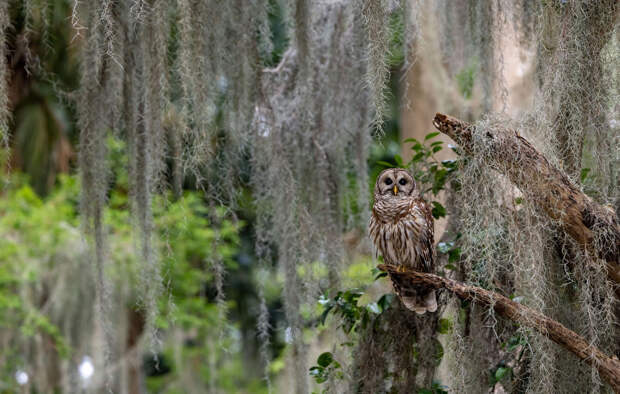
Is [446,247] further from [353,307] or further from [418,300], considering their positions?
[353,307]

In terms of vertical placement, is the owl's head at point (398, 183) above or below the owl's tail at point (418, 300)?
above

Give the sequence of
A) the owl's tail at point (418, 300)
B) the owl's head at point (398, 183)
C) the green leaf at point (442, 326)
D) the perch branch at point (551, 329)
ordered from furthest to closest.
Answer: the owl's head at point (398, 183) → the green leaf at point (442, 326) → the owl's tail at point (418, 300) → the perch branch at point (551, 329)

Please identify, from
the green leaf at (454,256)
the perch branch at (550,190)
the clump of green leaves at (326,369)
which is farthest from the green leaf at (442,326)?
the perch branch at (550,190)

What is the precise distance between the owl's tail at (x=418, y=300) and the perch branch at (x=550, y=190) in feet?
1.95

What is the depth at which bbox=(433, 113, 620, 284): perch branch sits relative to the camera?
2410 mm

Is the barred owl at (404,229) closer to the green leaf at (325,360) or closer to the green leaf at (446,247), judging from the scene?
the green leaf at (446,247)

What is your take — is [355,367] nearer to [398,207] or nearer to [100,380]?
[398,207]

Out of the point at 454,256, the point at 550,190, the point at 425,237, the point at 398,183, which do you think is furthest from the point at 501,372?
the point at 398,183

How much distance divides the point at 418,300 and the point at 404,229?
0.30 meters

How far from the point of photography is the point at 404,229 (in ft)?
10.0

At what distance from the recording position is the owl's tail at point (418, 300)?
2.88 m

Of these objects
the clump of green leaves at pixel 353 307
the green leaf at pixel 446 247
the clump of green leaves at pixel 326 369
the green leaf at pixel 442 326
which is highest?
the green leaf at pixel 446 247

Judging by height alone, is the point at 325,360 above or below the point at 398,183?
below

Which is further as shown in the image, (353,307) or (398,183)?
(398,183)
